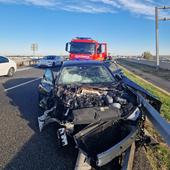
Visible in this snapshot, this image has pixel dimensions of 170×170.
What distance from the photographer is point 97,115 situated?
512 cm

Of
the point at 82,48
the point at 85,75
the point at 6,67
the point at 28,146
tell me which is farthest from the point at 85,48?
the point at 28,146

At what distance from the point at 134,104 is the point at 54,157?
181cm

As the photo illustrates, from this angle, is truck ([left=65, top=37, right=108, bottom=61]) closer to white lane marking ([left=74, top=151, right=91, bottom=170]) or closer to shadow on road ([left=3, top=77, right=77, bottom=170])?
shadow on road ([left=3, top=77, right=77, bottom=170])

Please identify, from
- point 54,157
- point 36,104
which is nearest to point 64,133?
point 54,157

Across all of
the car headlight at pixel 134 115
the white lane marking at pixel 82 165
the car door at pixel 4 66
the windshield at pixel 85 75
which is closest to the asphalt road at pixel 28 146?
the white lane marking at pixel 82 165

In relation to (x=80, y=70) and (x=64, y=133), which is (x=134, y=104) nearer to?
(x=64, y=133)

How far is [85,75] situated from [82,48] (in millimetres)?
14722

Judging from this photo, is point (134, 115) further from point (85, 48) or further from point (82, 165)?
point (85, 48)

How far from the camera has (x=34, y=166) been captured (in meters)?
4.55

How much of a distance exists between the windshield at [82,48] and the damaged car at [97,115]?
14.7 metres

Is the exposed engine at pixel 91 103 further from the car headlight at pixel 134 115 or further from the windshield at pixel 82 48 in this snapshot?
the windshield at pixel 82 48

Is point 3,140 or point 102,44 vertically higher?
point 102,44

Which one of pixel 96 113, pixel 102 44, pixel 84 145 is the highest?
pixel 102 44

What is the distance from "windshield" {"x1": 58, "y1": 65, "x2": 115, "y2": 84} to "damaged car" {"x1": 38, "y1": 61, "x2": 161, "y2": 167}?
0.03 m
